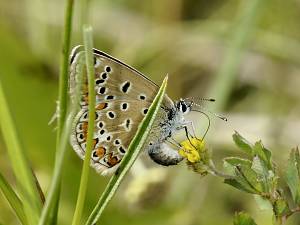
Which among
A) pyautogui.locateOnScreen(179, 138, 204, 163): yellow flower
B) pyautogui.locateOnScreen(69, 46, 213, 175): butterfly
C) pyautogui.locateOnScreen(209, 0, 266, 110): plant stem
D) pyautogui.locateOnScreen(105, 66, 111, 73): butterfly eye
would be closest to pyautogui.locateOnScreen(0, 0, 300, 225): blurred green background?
pyautogui.locateOnScreen(209, 0, 266, 110): plant stem

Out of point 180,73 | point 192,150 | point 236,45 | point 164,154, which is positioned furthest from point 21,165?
point 180,73

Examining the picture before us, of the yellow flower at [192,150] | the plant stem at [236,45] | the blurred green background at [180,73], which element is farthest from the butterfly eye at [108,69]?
the plant stem at [236,45]

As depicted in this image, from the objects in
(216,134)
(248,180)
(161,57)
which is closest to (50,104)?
(216,134)

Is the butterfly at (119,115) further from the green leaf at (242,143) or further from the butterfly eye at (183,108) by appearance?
the green leaf at (242,143)

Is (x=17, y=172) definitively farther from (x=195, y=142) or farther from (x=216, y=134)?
(x=216, y=134)

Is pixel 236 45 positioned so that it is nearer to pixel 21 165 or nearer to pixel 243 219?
pixel 243 219

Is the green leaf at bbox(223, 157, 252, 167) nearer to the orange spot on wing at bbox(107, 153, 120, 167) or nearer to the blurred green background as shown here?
the orange spot on wing at bbox(107, 153, 120, 167)

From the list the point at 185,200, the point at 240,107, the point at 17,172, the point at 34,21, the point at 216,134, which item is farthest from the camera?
the point at 34,21

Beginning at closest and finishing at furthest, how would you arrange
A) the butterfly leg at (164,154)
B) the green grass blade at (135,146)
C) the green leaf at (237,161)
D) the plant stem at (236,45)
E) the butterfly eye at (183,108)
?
the green grass blade at (135,146) < the green leaf at (237,161) < the butterfly leg at (164,154) < the butterfly eye at (183,108) < the plant stem at (236,45)
